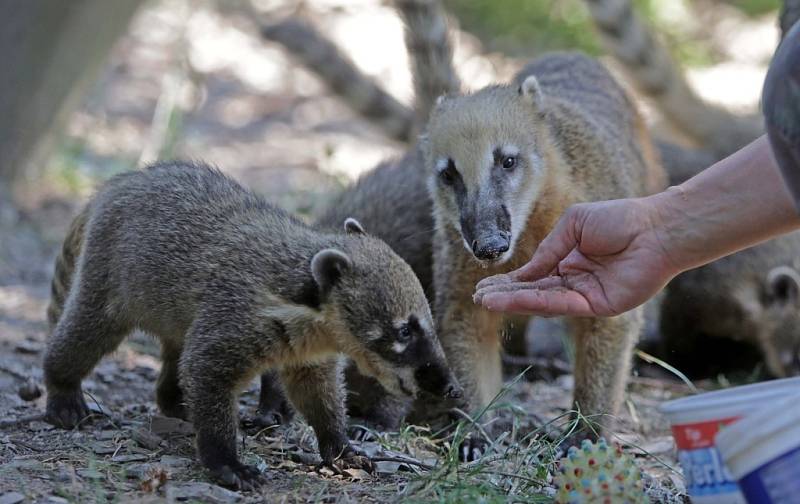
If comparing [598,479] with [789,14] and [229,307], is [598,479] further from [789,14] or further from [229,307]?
[789,14]

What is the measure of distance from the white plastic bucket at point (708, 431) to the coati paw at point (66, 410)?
9.36ft

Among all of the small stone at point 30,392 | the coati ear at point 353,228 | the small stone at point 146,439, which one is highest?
the coati ear at point 353,228

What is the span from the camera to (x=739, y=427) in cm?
293

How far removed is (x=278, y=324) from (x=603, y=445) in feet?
4.69

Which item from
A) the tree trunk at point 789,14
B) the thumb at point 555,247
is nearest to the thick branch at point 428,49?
the tree trunk at point 789,14

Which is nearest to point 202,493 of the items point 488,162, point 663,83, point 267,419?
point 267,419

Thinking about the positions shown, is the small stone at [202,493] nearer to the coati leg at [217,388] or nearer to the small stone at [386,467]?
the coati leg at [217,388]

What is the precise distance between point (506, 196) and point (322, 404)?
1.31m

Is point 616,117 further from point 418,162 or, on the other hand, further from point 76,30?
point 76,30

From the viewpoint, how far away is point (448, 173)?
5426mm

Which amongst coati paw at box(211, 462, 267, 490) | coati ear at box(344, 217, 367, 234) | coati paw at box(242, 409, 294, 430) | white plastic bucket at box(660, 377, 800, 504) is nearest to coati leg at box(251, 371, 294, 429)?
coati paw at box(242, 409, 294, 430)

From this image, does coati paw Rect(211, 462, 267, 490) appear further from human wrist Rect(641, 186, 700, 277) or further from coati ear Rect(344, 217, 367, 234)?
human wrist Rect(641, 186, 700, 277)

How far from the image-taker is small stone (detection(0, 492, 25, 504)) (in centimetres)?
381

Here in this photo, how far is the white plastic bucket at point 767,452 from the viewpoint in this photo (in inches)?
113
